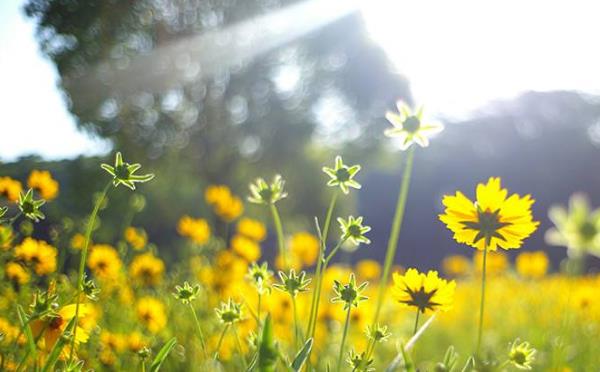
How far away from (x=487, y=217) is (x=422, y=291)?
160mm

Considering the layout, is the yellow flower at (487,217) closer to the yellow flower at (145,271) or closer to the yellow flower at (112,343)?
the yellow flower at (112,343)

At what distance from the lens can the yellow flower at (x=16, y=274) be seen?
159 cm

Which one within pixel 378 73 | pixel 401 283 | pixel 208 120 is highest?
pixel 378 73

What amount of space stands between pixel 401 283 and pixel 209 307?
5.02 ft

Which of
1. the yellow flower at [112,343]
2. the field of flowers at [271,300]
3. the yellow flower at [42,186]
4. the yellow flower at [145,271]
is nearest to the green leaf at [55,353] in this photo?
the field of flowers at [271,300]

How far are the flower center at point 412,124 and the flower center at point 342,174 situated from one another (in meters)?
0.12

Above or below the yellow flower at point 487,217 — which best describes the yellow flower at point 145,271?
above

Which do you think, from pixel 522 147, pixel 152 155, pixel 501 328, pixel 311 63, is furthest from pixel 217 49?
pixel 522 147

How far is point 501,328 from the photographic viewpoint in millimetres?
3539

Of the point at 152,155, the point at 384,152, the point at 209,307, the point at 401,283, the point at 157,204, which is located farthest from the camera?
the point at 384,152

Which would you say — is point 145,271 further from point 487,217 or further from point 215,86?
point 215,86

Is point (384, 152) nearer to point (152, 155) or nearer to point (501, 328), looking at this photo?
point (152, 155)

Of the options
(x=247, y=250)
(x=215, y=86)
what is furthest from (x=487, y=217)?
(x=215, y=86)

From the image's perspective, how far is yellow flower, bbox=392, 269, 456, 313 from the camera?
3.00 feet
